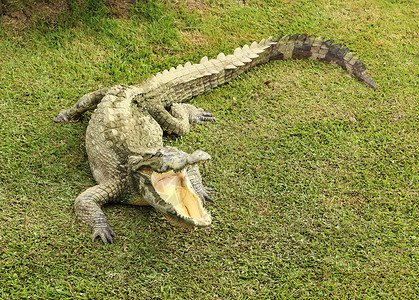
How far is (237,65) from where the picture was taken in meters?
5.05

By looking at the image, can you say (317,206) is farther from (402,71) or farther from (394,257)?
(402,71)

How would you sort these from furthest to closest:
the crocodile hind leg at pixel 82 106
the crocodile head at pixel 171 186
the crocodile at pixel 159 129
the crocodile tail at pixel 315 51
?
the crocodile tail at pixel 315 51
the crocodile hind leg at pixel 82 106
the crocodile at pixel 159 129
the crocodile head at pixel 171 186

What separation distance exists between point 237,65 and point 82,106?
6.58 feet

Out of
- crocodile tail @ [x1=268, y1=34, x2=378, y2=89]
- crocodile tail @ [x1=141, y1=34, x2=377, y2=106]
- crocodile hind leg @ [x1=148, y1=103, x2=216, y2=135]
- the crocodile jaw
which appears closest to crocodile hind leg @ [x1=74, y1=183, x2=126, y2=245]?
the crocodile jaw

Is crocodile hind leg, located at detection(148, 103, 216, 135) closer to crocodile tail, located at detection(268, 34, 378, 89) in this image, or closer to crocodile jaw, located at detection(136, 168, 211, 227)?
crocodile jaw, located at detection(136, 168, 211, 227)

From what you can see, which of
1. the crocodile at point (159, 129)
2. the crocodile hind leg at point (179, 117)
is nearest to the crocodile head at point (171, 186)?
the crocodile at point (159, 129)

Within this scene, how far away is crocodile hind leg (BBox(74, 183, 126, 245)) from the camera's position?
11.1ft

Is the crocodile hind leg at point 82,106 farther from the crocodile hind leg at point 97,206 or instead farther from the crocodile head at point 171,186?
the crocodile head at point 171,186

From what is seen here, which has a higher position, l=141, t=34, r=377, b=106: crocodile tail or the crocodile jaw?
l=141, t=34, r=377, b=106: crocodile tail

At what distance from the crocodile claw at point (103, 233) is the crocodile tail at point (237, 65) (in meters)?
1.54

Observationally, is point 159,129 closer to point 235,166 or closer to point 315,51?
point 235,166

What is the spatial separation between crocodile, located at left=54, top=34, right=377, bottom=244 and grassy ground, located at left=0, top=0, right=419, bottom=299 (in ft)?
0.51

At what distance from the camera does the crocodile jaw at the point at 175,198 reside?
303 centimetres

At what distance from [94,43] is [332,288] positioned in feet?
13.7
